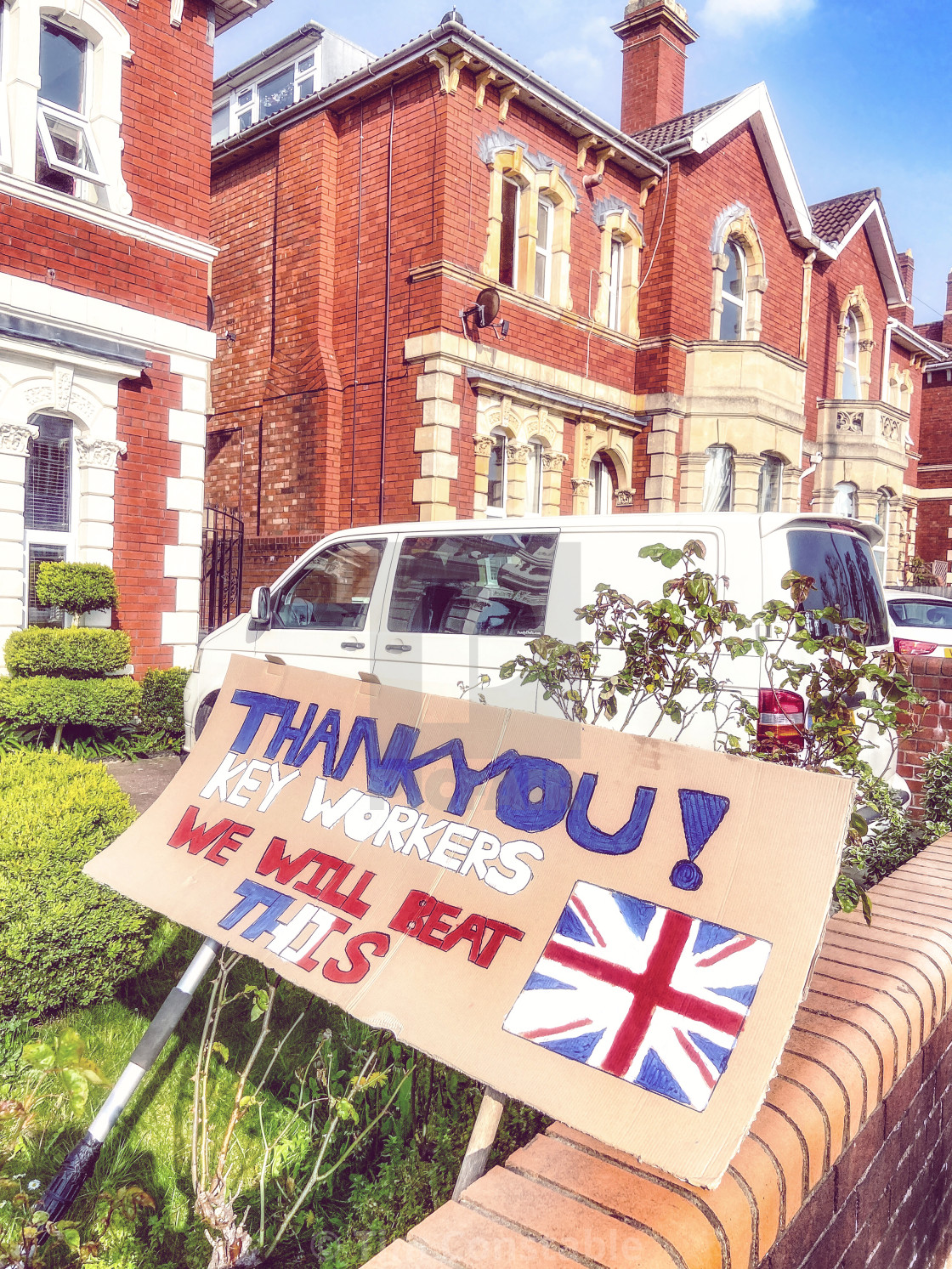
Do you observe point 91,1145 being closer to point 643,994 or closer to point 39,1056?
point 39,1056

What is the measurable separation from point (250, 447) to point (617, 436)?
6040 mm

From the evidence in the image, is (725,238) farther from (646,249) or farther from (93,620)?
(93,620)

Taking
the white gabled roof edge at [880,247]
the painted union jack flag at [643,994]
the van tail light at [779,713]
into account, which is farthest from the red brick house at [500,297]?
the painted union jack flag at [643,994]

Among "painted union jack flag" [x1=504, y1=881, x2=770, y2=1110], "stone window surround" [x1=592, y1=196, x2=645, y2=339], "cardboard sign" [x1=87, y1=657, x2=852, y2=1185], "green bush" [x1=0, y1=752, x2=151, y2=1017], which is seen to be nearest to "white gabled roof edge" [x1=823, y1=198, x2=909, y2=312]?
"stone window surround" [x1=592, y1=196, x2=645, y2=339]

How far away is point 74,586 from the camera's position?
8.39m

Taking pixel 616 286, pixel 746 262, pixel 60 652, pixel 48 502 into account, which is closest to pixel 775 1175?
pixel 60 652

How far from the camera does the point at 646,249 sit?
15195mm

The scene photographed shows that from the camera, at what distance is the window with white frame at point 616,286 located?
1516 cm

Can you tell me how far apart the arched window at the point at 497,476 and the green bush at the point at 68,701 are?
638cm

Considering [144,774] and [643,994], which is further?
[144,774]

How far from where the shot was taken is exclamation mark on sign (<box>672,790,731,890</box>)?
1617 millimetres

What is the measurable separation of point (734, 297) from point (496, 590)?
13.5 meters

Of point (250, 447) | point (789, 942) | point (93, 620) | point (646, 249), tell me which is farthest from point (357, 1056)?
point (646, 249)

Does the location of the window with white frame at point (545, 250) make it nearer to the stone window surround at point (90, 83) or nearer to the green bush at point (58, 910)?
the stone window surround at point (90, 83)
